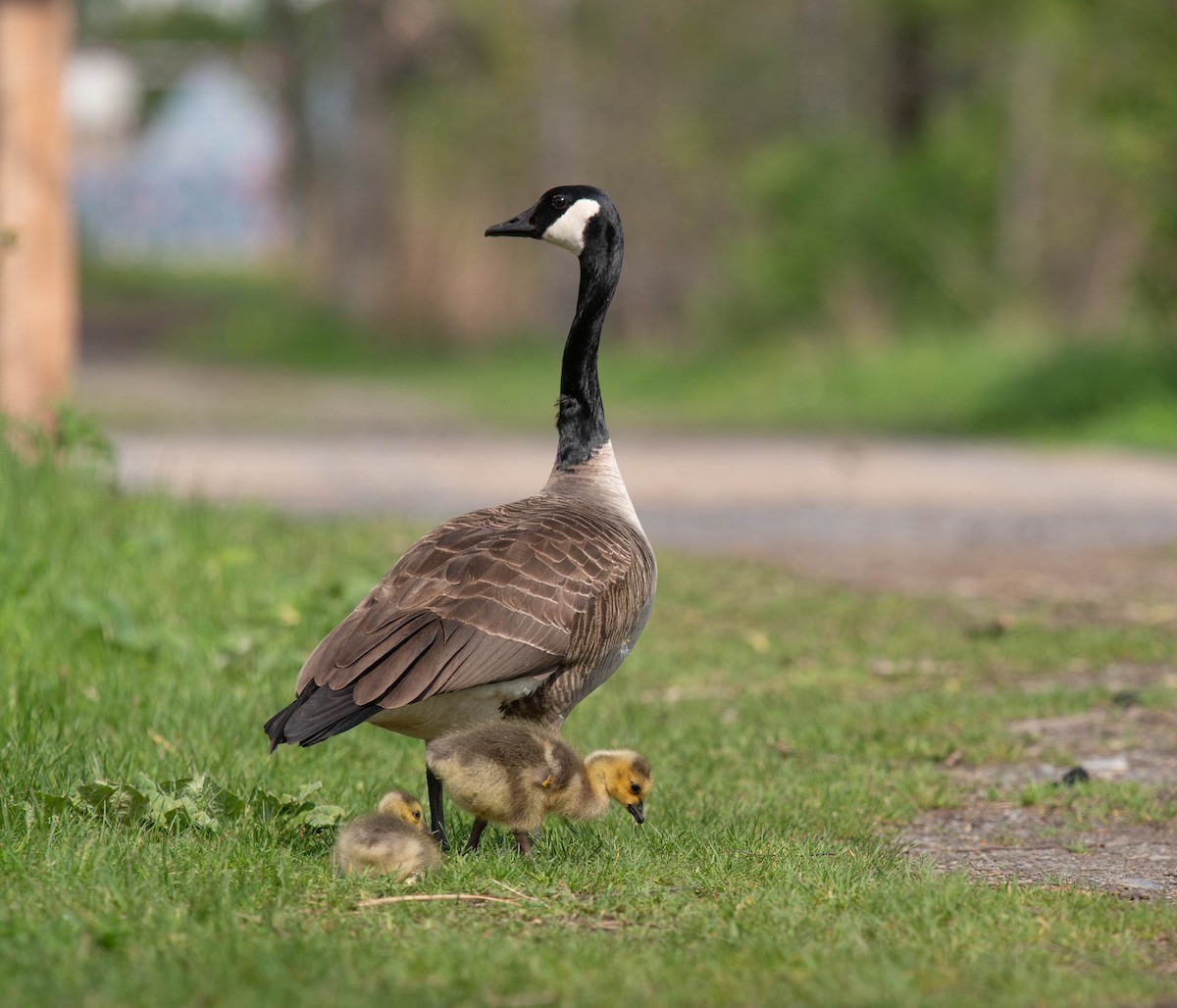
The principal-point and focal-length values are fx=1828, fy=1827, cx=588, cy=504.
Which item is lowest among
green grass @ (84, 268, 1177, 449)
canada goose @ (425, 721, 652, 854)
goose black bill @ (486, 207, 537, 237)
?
green grass @ (84, 268, 1177, 449)

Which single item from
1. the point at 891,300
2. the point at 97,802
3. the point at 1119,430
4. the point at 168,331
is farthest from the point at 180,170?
the point at 97,802

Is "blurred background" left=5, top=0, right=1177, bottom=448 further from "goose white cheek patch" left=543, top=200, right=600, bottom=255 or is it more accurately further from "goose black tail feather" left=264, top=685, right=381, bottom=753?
"goose black tail feather" left=264, top=685, right=381, bottom=753

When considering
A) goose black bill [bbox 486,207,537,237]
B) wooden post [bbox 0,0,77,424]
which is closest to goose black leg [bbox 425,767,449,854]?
goose black bill [bbox 486,207,537,237]

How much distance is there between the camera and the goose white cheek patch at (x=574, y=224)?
236 inches

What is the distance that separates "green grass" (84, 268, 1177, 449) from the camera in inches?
693

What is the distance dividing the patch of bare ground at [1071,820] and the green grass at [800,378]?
9.85 m

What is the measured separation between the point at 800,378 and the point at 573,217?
15.6 metres

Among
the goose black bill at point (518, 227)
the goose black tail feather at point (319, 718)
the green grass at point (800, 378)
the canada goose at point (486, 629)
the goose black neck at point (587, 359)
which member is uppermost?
the goose black bill at point (518, 227)

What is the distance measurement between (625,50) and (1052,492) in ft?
75.3

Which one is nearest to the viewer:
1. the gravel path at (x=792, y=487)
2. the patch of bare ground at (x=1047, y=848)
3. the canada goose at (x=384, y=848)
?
the canada goose at (x=384, y=848)

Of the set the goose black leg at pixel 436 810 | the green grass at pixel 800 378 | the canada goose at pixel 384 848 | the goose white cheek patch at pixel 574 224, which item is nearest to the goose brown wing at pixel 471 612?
the canada goose at pixel 384 848

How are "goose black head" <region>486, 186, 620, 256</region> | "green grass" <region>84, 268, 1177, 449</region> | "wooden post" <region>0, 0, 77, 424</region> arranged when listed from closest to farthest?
1. "goose black head" <region>486, 186, 620, 256</region>
2. "wooden post" <region>0, 0, 77, 424</region>
3. "green grass" <region>84, 268, 1177, 449</region>

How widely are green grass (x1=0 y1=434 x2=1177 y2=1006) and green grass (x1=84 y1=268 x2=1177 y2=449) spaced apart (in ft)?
28.7

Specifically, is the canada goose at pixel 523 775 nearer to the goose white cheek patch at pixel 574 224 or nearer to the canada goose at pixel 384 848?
the canada goose at pixel 384 848
